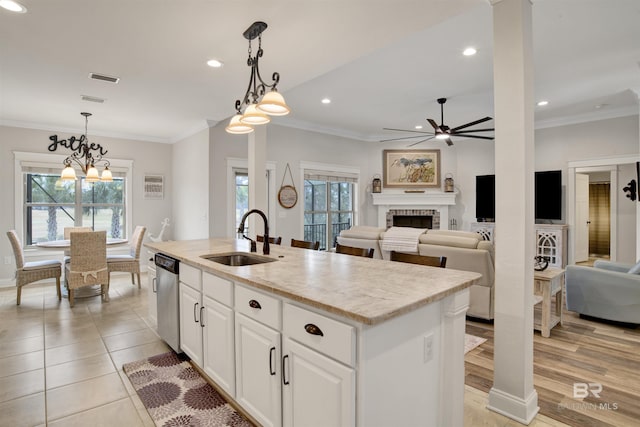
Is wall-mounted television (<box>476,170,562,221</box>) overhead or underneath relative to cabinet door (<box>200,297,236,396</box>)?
overhead

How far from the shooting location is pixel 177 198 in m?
6.52

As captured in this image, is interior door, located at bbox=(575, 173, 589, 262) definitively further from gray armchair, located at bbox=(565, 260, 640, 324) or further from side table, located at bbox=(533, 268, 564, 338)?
side table, located at bbox=(533, 268, 564, 338)

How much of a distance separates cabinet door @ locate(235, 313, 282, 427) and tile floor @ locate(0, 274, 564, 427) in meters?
0.67

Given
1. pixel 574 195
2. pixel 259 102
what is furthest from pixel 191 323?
pixel 574 195

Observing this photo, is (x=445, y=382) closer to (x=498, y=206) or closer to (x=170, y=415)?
(x=498, y=206)

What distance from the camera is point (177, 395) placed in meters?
2.26

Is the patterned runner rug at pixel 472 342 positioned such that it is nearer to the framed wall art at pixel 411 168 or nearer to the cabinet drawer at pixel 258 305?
the cabinet drawer at pixel 258 305

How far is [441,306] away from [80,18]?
3048mm

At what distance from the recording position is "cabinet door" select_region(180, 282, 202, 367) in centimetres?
235

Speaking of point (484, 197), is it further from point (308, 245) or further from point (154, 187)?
point (154, 187)

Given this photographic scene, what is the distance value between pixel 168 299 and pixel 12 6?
2.31 m

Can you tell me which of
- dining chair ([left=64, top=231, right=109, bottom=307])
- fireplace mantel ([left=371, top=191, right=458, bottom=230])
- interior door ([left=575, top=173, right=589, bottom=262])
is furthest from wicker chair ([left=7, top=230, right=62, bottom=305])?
interior door ([left=575, top=173, right=589, bottom=262])

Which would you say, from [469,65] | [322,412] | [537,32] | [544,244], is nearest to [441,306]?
[322,412]

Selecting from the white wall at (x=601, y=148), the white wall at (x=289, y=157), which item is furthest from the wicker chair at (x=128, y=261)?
the white wall at (x=601, y=148)
